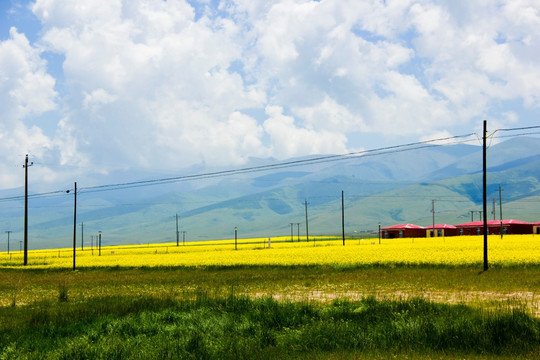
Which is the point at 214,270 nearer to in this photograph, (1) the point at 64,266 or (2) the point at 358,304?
(1) the point at 64,266

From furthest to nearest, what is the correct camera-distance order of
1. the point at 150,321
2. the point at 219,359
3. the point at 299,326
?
the point at 150,321 < the point at 299,326 < the point at 219,359

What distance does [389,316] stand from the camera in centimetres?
1756

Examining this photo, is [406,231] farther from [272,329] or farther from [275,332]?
[275,332]

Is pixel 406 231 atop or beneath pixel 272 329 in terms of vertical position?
atop

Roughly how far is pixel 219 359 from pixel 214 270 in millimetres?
35337

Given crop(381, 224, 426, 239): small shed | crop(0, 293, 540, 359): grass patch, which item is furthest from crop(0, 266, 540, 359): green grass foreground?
crop(381, 224, 426, 239): small shed

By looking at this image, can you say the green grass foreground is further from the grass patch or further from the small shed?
the small shed

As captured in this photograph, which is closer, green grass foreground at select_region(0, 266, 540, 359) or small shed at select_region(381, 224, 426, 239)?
green grass foreground at select_region(0, 266, 540, 359)

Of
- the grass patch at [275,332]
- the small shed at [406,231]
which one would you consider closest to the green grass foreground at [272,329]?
the grass patch at [275,332]

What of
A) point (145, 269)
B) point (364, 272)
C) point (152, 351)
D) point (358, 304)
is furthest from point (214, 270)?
point (152, 351)

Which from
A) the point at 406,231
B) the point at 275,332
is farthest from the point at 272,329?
the point at 406,231

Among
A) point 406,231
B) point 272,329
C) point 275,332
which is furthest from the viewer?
point 406,231

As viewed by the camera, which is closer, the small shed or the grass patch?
the grass patch

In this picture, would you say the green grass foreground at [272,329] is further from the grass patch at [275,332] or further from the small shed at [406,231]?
the small shed at [406,231]
